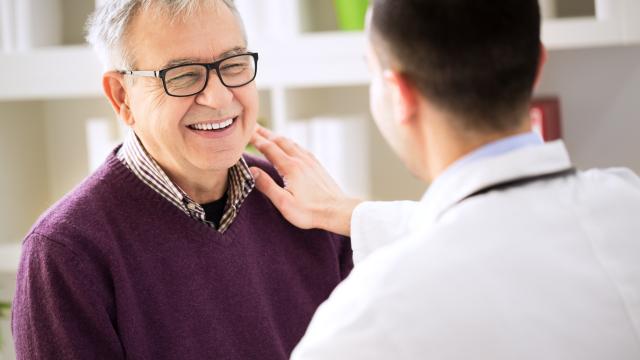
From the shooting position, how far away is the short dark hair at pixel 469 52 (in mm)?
1000

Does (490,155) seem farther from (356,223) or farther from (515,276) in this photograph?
(356,223)

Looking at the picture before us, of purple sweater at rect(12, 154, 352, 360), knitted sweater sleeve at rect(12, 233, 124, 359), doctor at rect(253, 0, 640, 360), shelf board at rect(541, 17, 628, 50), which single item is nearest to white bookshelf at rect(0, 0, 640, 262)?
shelf board at rect(541, 17, 628, 50)

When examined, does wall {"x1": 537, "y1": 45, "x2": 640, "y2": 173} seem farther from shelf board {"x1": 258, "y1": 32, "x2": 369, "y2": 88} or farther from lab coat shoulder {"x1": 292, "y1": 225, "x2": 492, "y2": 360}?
lab coat shoulder {"x1": 292, "y1": 225, "x2": 492, "y2": 360}

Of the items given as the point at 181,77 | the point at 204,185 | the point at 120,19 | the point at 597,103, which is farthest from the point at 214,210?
the point at 597,103

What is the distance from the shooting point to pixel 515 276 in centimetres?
95

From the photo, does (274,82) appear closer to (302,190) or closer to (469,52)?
(302,190)

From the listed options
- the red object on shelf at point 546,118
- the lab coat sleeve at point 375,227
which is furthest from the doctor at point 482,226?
the red object on shelf at point 546,118

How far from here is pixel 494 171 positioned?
3.33 feet

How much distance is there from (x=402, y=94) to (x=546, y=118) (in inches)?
57.0

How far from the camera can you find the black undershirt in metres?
1.68

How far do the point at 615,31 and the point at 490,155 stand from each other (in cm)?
131

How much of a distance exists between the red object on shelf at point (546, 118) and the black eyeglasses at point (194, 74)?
1083 millimetres

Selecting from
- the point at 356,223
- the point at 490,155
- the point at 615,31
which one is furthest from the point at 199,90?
the point at 615,31

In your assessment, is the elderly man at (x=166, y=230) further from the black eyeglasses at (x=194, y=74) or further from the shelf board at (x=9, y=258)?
the shelf board at (x=9, y=258)
